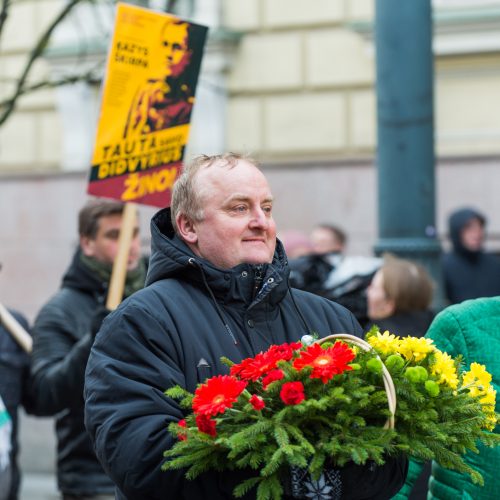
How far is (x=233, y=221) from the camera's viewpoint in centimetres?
299

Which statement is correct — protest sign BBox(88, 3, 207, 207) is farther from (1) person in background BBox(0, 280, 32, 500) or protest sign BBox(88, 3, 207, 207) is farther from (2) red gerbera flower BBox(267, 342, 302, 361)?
(2) red gerbera flower BBox(267, 342, 302, 361)

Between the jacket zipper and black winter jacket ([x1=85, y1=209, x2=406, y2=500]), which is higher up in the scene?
the jacket zipper

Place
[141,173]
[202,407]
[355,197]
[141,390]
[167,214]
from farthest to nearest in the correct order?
[355,197] < [141,173] < [167,214] < [141,390] < [202,407]

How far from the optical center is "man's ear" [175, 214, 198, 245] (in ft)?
10.0

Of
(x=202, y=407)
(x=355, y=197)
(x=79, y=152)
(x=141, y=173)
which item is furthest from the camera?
(x=79, y=152)

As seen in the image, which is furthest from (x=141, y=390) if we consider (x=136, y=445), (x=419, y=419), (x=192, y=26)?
(x=192, y=26)

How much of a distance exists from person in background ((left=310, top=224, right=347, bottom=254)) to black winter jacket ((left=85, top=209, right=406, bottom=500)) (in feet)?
16.8

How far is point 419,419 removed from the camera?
8.52 feet

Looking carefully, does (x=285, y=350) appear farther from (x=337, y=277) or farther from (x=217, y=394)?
(x=337, y=277)

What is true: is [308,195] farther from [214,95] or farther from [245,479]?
[245,479]

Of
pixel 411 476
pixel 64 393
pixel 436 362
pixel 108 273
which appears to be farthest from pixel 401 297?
pixel 436 362

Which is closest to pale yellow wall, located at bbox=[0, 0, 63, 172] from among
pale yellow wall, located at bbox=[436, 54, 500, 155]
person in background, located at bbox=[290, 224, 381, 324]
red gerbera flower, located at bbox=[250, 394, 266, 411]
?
pale yellow wall, located at bbox=[436, 54, 500, 155]

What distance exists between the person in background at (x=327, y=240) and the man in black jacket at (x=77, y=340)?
327 cm

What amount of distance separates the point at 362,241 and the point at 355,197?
36cm
